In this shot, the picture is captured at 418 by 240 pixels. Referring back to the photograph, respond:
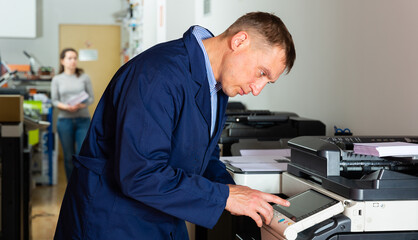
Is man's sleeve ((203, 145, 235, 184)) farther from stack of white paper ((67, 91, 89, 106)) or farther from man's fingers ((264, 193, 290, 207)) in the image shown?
stack of white paper ((67, 91, 89, 106))

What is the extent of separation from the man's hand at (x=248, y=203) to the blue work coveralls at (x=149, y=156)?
1.1 inches

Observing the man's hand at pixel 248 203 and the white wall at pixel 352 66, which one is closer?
the man's hand at pixel 248 203

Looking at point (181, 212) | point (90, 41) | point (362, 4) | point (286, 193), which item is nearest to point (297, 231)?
point (181, 212)

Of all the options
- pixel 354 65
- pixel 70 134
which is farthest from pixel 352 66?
pixel 70 134

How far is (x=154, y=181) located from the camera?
122cm

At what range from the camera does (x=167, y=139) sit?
4.12 ft

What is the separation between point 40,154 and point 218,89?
4542 millimetres

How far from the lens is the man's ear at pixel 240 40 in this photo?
134cm

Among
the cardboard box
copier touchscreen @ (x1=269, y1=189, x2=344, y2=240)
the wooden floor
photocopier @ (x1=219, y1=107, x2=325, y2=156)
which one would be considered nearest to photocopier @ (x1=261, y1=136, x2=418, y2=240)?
copier touchscreen @ (x1=269, y1=189, x2=344, y2=240)

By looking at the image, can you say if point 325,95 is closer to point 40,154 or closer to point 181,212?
point 181,212


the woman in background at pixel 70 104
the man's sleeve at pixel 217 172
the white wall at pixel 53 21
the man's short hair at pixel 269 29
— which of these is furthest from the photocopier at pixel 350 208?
the white wall at pixel 53 21

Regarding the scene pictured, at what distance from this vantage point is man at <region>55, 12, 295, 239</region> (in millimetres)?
1235

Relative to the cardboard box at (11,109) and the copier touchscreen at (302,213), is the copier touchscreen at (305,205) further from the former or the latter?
the cardboard box at (11,109)

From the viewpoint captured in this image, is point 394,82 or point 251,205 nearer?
point 251,205
